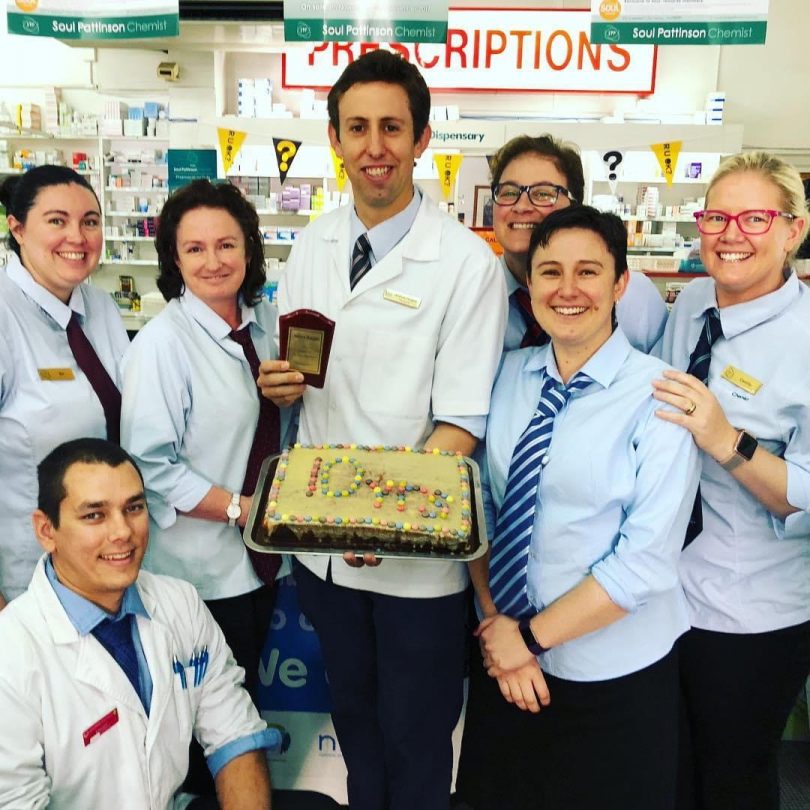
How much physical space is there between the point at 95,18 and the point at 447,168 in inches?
155

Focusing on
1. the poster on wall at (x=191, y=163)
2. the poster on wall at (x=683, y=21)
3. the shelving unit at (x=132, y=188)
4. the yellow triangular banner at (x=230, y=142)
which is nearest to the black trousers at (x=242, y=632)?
the poster on wall at (x=683, y=21)

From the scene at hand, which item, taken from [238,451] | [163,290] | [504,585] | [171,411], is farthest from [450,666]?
[163,290]

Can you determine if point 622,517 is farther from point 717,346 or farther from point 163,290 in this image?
point 163,290

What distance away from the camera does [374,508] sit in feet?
5.05

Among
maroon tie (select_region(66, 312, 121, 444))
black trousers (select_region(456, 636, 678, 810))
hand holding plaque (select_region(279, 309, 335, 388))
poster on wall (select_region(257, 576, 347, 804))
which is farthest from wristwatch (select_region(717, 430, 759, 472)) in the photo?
maroon tie (select_region(66, 312, 121, 444))

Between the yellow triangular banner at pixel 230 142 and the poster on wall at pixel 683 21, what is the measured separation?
13.5ft

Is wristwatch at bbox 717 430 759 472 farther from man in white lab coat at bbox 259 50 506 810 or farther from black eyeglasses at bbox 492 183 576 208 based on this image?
black eyeglasses at bbox 492 183 576 208

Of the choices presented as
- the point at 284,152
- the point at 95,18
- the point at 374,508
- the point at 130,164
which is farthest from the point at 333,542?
the point at 130,164

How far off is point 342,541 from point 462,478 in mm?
303

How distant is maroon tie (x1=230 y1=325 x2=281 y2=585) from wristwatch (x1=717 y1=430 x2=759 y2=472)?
45.1 inches

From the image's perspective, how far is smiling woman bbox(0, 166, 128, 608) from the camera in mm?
1983

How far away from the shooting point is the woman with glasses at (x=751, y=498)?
172cm

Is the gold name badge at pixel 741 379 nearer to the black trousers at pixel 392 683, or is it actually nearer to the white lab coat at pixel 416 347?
the white lab coat at pixel 416 347

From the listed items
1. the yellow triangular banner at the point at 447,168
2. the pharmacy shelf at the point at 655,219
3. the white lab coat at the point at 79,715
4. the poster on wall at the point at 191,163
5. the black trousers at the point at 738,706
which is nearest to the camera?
the white lab coat at the point at 79,715
